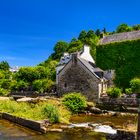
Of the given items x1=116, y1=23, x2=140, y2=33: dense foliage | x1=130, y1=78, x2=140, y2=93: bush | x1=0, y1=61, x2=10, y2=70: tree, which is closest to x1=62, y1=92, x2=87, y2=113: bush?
x1=130, y1=78, x2=140, y2=93: bush

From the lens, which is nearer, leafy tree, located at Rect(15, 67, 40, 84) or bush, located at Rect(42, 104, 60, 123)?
bush, located at Rect(42, 104, 60, 123)

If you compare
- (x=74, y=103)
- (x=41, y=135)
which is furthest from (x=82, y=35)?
(x=41, y=135)

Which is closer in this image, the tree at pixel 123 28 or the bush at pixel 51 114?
the bush at pixel 51 114

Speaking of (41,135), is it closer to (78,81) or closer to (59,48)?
(78,81)

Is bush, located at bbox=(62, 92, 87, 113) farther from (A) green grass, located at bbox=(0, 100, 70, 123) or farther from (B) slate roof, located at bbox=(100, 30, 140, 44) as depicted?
(B) slate roof, located at bbox=(100, 30, 140, 44)

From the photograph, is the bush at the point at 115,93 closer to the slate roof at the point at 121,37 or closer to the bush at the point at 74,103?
the bush at the point at 74,103

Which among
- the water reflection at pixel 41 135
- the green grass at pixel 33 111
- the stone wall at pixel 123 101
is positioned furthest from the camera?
the stone wall at pixel 123 101

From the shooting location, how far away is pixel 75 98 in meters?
43.0

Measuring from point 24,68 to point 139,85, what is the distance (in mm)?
42517

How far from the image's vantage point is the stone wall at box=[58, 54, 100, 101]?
5697 cm

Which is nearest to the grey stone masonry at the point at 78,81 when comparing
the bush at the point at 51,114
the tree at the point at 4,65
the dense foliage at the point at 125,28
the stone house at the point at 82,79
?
the stone house at the point at 82,79

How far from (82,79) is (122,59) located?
894 cm

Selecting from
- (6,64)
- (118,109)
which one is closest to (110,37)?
(118,109)

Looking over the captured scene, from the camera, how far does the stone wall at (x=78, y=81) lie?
187 feet
